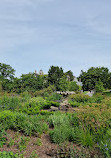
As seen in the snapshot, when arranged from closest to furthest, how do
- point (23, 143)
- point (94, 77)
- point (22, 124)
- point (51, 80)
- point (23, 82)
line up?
1. point (23, 143)
2. point (22, 124)
3. point (23, 82)
4. point (51, 80)
5. point (94, 77)

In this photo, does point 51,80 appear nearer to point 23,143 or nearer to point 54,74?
point 54,74

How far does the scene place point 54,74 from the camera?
2900cm

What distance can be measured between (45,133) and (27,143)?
A: 93 centimetres

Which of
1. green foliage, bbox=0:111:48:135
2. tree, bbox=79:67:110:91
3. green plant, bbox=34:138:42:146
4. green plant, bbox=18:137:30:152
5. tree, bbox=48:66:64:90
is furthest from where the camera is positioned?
tree, bbox=79:67:110:91

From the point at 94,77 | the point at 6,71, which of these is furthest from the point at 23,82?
the point at 94,77

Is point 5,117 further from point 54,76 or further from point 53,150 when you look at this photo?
point 54,76

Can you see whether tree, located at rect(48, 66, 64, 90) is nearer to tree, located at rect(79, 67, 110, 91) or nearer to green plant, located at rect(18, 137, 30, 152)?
tree, located at rect(79, 67, 110, 91)

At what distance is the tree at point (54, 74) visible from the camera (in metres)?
28.5

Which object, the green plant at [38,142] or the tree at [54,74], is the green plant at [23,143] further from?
the tree at [54,74]

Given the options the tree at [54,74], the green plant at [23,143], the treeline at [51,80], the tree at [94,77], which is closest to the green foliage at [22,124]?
the green plant at [23,143]

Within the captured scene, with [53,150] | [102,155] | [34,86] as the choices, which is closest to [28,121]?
[53,150]

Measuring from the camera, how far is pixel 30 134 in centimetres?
448

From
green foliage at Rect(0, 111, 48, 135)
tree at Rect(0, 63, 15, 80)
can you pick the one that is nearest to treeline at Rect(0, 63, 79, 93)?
tree at Rect(0, 63, 15, 80)

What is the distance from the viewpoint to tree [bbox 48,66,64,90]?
28.5 metres
